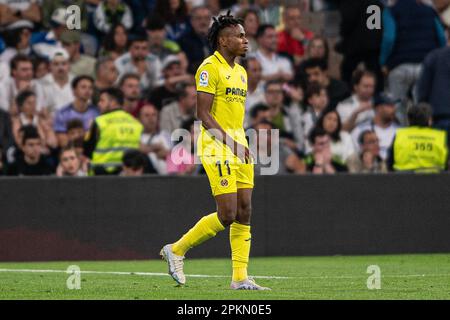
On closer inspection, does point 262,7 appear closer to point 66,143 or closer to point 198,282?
point 66,143

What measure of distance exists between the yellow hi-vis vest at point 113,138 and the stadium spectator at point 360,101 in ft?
11.7

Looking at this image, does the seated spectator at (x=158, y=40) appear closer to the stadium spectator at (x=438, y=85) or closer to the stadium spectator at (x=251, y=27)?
the stadium spectator at (x=251, y=27)

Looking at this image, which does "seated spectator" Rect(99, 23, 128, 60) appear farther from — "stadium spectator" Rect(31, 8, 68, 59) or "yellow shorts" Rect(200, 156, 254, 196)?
"yellow shorts" Rect(200, 156, 254, 196)

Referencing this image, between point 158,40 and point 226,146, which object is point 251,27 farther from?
point 226,146

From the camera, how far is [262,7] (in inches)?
813

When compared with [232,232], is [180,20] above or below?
above

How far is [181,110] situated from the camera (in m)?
18.7

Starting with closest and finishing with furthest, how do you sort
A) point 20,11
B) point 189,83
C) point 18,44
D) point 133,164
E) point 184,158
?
point 133,164 < point 184,158 < point 189,83 < point 18,44 < point 20,11

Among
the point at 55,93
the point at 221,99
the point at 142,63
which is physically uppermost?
the point at 142,63

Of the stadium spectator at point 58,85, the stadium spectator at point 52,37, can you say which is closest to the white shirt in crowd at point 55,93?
the stadium spectator at point 58,85

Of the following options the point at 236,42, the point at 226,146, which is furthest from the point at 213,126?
the point at 236,42

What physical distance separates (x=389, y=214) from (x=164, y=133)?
363 cm

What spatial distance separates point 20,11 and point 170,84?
265 centimetres
